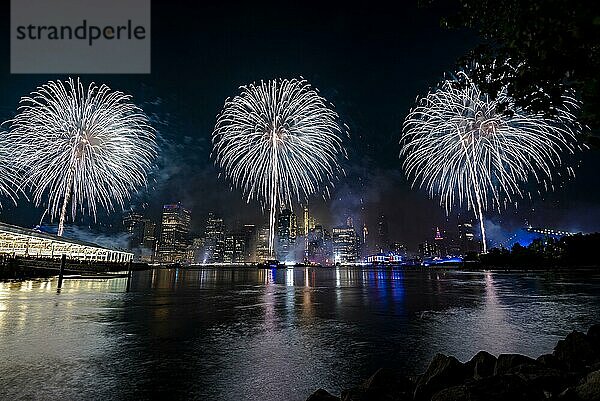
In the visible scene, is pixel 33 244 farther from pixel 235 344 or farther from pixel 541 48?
pixel 541 48

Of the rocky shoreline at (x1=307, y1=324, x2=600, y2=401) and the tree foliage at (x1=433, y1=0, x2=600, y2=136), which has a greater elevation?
the tree foliage at (x1=433, y1=0, x2=600, y2=136)

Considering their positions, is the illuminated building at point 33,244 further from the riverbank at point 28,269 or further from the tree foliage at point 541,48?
the tree foliage at point 541,48

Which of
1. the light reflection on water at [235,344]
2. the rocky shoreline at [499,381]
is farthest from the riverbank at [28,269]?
the rocky shoreline at [499,381]

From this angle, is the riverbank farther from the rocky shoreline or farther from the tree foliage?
the tree foliage

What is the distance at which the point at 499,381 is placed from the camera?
5887 mm

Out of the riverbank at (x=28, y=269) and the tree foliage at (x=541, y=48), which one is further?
the riverbank at (x=28, y=269)

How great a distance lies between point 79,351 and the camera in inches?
455

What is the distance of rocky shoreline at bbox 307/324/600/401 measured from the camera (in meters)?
5.67

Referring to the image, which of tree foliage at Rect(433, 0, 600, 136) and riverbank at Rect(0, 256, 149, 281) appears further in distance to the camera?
riverbank at Rect(0, 256, 149, 281)

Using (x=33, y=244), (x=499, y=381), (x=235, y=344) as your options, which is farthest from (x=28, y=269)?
(x=499, y=381)

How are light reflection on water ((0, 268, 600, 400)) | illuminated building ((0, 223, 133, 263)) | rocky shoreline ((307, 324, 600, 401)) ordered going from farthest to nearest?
illuminated building ((0, 223, 133, 263)) → light reflection on water ((0, 268, 600, 400)) → rocky shoreline ((307, 324, 600, 401))

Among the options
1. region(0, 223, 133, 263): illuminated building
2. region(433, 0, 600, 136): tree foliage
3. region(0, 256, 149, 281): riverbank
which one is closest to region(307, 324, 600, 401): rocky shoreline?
region(433, 0, 600, 136): tree foliage

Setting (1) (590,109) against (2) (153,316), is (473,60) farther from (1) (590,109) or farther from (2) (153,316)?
(2) (153,316)

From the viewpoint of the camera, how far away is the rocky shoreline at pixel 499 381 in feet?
18.6
